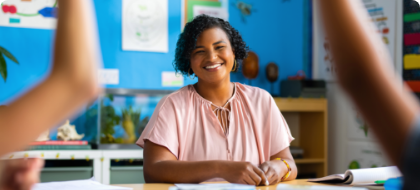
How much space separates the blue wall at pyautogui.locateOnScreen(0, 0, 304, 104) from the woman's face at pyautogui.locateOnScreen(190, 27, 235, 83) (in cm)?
152

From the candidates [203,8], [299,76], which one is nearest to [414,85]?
[299,76]

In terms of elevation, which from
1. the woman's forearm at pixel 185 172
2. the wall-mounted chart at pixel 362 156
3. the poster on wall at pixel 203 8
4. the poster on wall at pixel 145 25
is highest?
the poster on wall at pixel 203 8

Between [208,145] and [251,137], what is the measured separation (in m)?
0.19

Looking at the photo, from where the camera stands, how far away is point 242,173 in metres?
1.29

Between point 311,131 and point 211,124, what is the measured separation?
2398 millimetres

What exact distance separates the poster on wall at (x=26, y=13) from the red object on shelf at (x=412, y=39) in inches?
109

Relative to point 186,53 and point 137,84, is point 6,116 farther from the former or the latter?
point 137,84

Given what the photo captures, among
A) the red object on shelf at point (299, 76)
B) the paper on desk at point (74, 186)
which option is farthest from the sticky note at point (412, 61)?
the paper on desk at point (74, 186)

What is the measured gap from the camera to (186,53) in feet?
6.18

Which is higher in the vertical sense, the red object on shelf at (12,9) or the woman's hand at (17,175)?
the red object on shelf at (12,9)

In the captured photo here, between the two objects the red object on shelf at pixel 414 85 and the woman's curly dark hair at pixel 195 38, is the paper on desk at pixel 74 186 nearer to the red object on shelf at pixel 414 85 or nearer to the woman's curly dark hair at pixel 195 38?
the woman's curly dark hair at pixel 195 38

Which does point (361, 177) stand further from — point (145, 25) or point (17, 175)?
point (145, 25)

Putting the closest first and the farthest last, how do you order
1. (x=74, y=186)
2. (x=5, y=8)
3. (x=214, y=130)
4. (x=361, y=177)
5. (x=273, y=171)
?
(x=74, y=186), (x=361, y=177), (x=273, y=171), (x=214, y=130), (x=5, y=8)

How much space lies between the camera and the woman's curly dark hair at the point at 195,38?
1849 mm
